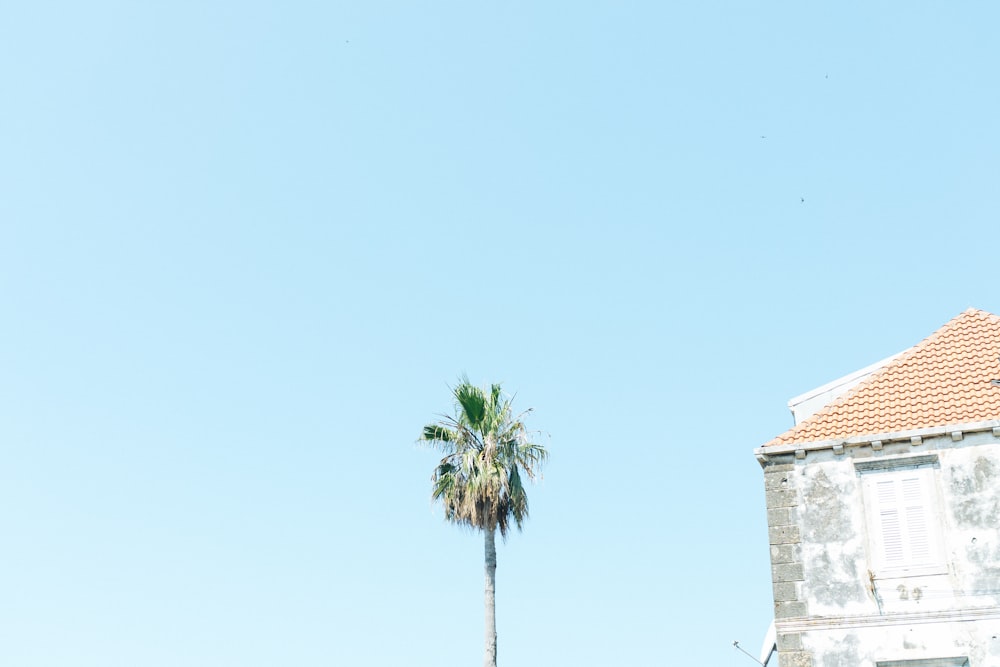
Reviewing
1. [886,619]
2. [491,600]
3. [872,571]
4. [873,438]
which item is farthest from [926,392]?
[491,600]

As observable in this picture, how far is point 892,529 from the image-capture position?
79.5 feet

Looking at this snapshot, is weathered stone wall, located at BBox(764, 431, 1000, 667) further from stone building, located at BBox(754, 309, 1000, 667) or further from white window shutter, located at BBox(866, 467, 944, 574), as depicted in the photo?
white window shutter, located at BBox(866, 467, 944, 574)

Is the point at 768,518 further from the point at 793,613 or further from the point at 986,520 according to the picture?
the point at 986,520

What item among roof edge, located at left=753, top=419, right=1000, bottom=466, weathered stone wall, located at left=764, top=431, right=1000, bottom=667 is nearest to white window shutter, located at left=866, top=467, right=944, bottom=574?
weathered stone wall, located at left=764, top=431, right=1000, bottom=667

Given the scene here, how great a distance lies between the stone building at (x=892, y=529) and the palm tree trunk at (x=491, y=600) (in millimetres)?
10005

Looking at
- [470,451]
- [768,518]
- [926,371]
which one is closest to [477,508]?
[470,451]

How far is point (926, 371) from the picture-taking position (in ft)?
88.5

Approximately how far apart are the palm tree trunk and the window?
11673 mm

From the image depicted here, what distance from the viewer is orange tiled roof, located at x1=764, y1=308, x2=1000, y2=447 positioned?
25.0 m

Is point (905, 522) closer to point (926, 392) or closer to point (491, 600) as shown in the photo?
point (926, 392)

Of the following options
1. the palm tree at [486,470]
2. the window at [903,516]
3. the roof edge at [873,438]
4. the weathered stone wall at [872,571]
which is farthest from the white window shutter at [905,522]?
the palm tree at [486,470]

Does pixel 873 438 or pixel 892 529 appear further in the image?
pixel 873 438

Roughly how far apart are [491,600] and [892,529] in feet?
40.5

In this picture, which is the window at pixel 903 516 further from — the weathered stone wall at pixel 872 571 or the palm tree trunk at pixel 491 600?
the palm tree trunk at pixel 491 600
